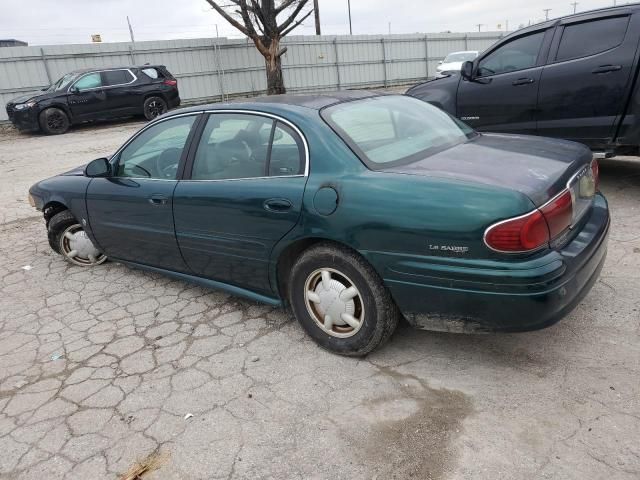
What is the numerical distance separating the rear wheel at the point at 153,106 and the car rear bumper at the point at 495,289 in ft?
49.9

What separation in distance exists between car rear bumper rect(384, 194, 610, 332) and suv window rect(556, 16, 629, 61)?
3.35 meters

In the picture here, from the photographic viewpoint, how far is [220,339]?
3.43 m

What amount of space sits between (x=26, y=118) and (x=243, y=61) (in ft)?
32.1

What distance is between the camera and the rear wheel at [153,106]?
52.9ft

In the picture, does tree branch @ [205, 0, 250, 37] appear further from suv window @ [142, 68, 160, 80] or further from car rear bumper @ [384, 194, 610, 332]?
car rear bumper @ [384, 194, 610, 332]

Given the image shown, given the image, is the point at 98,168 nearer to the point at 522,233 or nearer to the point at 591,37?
the point at 522,233

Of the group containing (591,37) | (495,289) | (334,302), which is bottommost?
(334,302)

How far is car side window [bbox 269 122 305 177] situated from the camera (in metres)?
3.02

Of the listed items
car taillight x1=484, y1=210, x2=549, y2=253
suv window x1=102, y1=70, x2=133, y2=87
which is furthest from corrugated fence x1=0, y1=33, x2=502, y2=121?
car taillight x1=484, y1=210, x2=549, y2=253

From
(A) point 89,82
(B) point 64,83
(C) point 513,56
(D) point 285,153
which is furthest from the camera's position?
(A) point 89,82

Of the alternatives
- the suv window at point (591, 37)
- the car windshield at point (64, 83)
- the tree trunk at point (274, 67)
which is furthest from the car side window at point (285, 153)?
the tree trunk at point (274, 67)

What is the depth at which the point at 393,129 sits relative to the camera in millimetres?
3301

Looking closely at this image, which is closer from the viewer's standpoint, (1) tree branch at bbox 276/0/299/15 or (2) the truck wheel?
(2) the truck wheel

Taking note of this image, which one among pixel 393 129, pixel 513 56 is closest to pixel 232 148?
pixel 393 129
